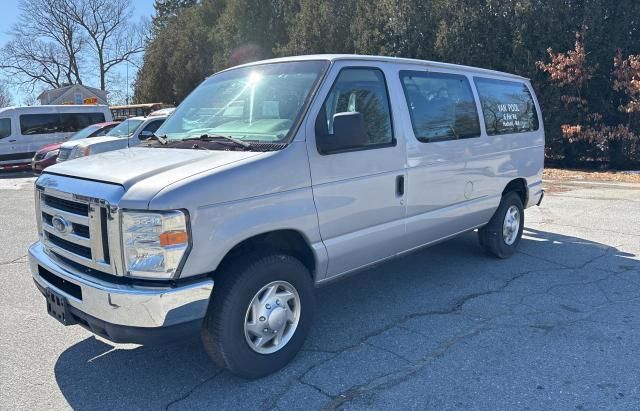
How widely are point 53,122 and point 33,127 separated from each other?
0.62 metres

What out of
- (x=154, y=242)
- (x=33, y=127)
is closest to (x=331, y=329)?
(x=154, y=242)

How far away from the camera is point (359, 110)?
3984 millimetres

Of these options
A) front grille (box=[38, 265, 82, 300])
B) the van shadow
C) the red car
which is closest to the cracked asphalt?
the van shadow

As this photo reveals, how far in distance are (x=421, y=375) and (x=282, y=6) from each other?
2181 centimetres

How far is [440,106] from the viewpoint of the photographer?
484 cm

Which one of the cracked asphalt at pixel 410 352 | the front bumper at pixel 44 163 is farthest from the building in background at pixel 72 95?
the cracked asphalt at pixel 410 352

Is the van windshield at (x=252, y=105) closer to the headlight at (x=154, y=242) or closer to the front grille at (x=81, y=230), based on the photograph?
the headlight at (x=154, y=242)

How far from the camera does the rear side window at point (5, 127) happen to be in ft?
54.1

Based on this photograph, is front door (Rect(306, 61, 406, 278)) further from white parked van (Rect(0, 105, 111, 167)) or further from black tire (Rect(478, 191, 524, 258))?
white parked van (Rect(0, 105, 111, 167))

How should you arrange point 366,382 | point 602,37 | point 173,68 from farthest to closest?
1. point 173,68
2. point 602,37
3. point 366,382

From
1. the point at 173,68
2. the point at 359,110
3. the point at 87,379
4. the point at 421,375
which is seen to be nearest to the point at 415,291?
the point at 421,375

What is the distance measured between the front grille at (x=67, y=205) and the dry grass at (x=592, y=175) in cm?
1262

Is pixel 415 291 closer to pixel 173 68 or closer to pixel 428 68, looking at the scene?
pixel 428 68

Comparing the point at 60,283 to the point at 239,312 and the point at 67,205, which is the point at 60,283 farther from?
the point at 239,312
